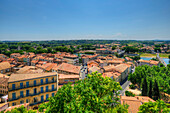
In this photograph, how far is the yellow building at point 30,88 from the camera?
1905 cm

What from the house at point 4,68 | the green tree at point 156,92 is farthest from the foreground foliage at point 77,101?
the house at point 4,68

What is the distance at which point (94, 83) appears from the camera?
1421 centimetres

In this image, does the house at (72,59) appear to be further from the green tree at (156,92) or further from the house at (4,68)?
the green tree at (156,92)

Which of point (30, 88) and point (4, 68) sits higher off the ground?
point (30, 88)

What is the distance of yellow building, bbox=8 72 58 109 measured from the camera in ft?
62.5

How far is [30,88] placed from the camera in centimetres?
2038

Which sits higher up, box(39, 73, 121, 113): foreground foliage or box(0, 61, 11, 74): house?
box(39, 73, 121, 113): foreground foliage

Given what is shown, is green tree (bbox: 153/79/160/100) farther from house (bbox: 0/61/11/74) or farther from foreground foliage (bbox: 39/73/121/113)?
house (bbox: 0/61/11/74)

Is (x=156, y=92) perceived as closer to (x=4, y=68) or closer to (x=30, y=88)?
(x=30, y=88)

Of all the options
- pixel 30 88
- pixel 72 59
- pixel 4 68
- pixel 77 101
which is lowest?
pixel 4 68

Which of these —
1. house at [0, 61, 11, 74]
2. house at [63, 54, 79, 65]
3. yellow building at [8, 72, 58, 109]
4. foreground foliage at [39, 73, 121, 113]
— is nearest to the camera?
foreground foliage at [39, 73, 121, 113]

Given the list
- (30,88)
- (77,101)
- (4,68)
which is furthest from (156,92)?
(4,68)

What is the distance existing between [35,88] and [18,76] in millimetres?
4047

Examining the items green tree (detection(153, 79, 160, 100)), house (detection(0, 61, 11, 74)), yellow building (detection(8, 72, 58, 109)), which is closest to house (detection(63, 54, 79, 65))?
house (detection(0, 61, 11, 74))
